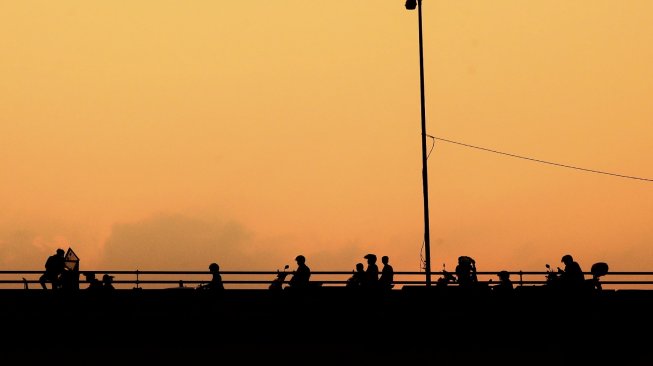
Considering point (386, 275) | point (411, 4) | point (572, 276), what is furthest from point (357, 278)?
point (411, 4)

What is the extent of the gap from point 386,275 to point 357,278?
687 mm

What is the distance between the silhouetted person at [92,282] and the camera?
27.7m

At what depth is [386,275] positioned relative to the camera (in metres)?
28.4

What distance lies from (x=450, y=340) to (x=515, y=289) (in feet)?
9.90

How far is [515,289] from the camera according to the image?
28.9 metres

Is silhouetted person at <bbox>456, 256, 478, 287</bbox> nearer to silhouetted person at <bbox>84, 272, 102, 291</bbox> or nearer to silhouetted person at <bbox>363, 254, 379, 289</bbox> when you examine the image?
silhouetted person at <bbox>363, 254, 379, 289</bbox>

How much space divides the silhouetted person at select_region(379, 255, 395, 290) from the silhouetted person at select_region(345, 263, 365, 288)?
0.44 m

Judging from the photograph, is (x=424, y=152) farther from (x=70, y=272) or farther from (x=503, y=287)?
(x=70, y=272)

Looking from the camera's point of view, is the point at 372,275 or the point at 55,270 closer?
the point at 372,275

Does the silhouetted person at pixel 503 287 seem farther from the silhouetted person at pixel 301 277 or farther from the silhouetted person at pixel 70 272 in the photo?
the silhouetted person at pixel 70 272

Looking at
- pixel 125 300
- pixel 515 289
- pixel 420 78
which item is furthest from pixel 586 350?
pixel 420 78

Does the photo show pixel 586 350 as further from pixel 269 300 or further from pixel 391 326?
pixel 269 300

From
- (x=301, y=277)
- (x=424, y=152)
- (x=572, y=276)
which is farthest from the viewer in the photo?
(x=424, y=152)

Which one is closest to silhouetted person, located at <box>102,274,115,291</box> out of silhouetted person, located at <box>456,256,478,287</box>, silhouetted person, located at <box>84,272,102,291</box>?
silhouetted person, located at <box>84,272,102,291</box>
